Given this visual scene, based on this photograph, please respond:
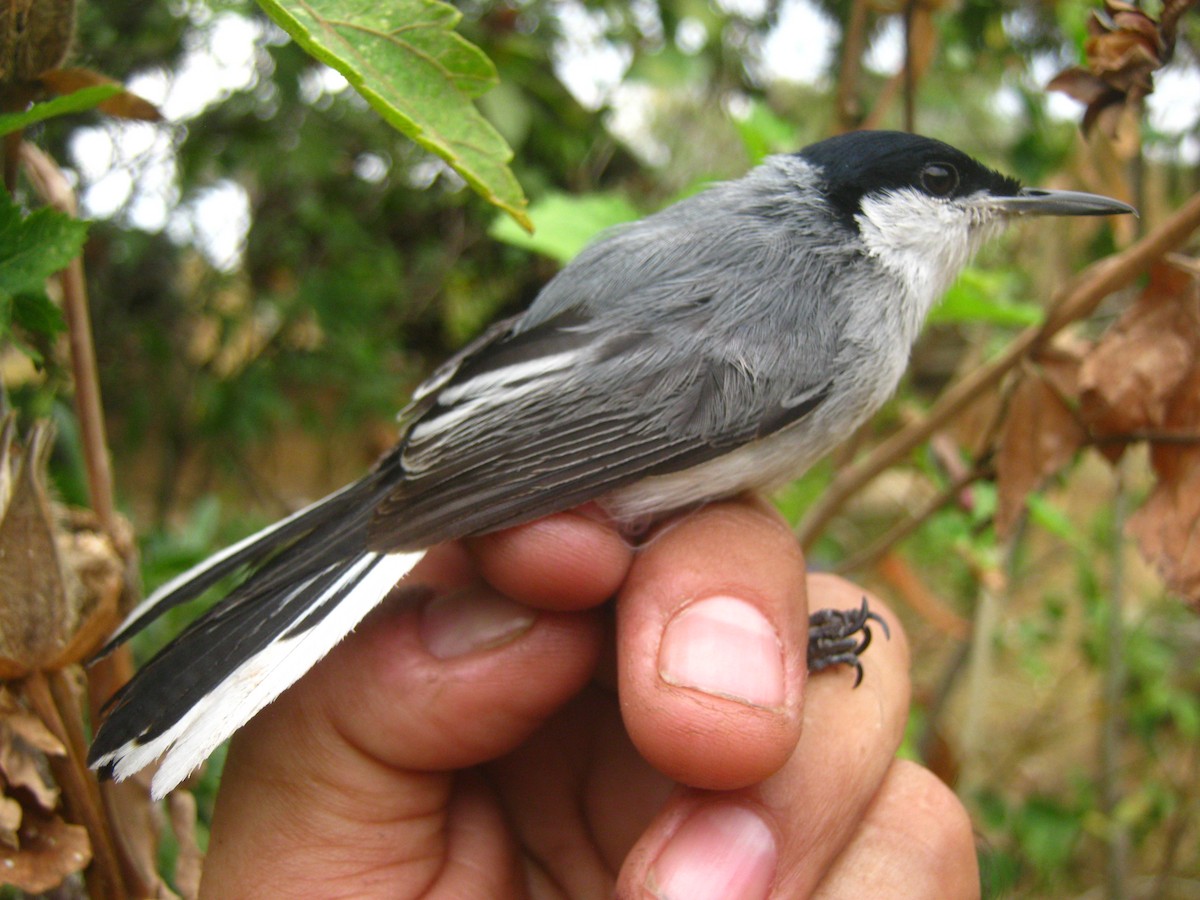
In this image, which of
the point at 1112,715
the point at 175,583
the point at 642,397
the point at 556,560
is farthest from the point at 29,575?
the point at 1112,715

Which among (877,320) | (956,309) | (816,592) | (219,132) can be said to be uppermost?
(219,132)

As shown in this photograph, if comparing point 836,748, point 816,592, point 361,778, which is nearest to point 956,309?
point 816,592

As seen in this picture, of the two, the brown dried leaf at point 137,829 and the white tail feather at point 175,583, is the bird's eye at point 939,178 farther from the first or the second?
the brown dried leaf at point 137,829

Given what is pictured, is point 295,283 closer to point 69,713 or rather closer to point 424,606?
point 424,606

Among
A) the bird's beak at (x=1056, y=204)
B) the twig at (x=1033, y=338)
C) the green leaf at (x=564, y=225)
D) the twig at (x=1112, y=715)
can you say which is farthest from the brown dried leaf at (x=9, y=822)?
the twig at (x=1112, y=715)

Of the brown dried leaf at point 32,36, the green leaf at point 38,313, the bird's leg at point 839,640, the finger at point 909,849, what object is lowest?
the finger at point 909,849
